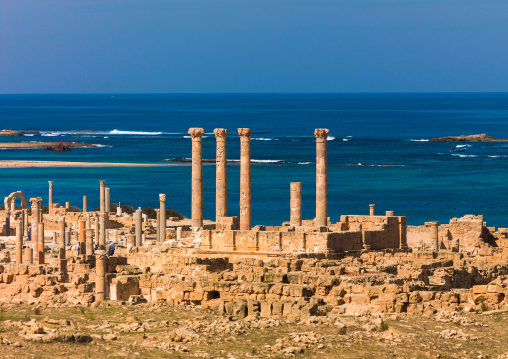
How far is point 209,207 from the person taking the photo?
236 ft

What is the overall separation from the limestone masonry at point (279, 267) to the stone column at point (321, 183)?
42mm

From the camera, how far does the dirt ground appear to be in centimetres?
1795

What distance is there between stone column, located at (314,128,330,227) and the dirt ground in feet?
45.5

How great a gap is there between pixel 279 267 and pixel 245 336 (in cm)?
748

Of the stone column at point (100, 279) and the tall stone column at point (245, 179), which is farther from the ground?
the tall stone column at point (245, 179)

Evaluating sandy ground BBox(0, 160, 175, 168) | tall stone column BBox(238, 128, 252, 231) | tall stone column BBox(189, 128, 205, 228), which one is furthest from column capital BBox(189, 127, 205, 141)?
sandy ground BBox(0, 160, 175, 168)

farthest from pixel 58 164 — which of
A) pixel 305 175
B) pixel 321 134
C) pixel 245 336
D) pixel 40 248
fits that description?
pixel 245 336

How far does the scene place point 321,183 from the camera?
119 feet

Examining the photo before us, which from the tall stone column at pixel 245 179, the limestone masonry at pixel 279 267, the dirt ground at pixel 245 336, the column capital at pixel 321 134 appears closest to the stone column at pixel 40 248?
the limestone masonry at pixel 279 267

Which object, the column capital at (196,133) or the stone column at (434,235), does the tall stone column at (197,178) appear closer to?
the column capital at (196,133)

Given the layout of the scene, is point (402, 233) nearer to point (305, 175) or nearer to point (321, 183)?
point (321, 183)

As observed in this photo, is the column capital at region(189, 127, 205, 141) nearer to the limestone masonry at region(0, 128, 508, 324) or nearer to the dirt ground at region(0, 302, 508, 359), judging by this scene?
the limestone masonry at region(0, 128, 508, 324)

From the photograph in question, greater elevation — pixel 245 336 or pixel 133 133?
pixel 133 133

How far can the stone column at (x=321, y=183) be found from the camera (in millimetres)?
35844
